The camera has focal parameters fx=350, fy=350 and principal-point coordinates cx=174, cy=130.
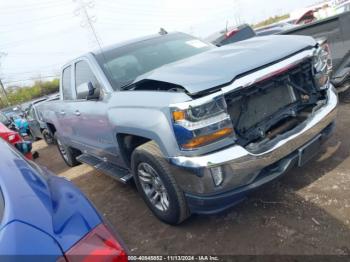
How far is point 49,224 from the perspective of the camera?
1.50 m

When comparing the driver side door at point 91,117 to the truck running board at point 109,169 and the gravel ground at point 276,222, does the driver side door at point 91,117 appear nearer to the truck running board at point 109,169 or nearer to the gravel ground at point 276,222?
the truck running board at point 109,169

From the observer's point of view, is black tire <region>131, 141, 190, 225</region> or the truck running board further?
the truck running board

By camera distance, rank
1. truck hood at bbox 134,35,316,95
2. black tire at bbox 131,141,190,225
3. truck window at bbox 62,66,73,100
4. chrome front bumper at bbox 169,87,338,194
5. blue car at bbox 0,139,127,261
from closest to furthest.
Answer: blue car at bbox 0,139,127,261, chrome front bumper at bbox 169,87,338,194, truck hood at bbox 134,35,316,95, black tire at bbox 131,141,190,225, truck window at bbox 62,66,73,100

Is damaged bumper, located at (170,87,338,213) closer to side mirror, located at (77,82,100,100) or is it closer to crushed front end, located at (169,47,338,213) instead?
crushed front end, located at (169,47,338,213)

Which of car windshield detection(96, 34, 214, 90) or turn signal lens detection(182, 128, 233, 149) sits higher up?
car windshield detection(96, 34, 214, 90)

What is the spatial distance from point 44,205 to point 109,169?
2.77m

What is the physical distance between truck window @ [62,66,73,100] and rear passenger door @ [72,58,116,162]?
1.23 feet

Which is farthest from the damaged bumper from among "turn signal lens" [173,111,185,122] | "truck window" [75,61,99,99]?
"truck window" [75,61,99,99]

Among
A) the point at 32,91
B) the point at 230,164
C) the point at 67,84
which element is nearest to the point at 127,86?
the point at 230,164

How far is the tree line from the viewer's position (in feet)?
135

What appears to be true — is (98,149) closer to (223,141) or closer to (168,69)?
(168,69)

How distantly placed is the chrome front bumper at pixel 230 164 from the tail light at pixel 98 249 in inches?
46.4

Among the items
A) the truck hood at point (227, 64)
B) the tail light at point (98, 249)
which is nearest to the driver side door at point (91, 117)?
the truck hood at point (227, 64)

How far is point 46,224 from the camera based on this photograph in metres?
1.49
